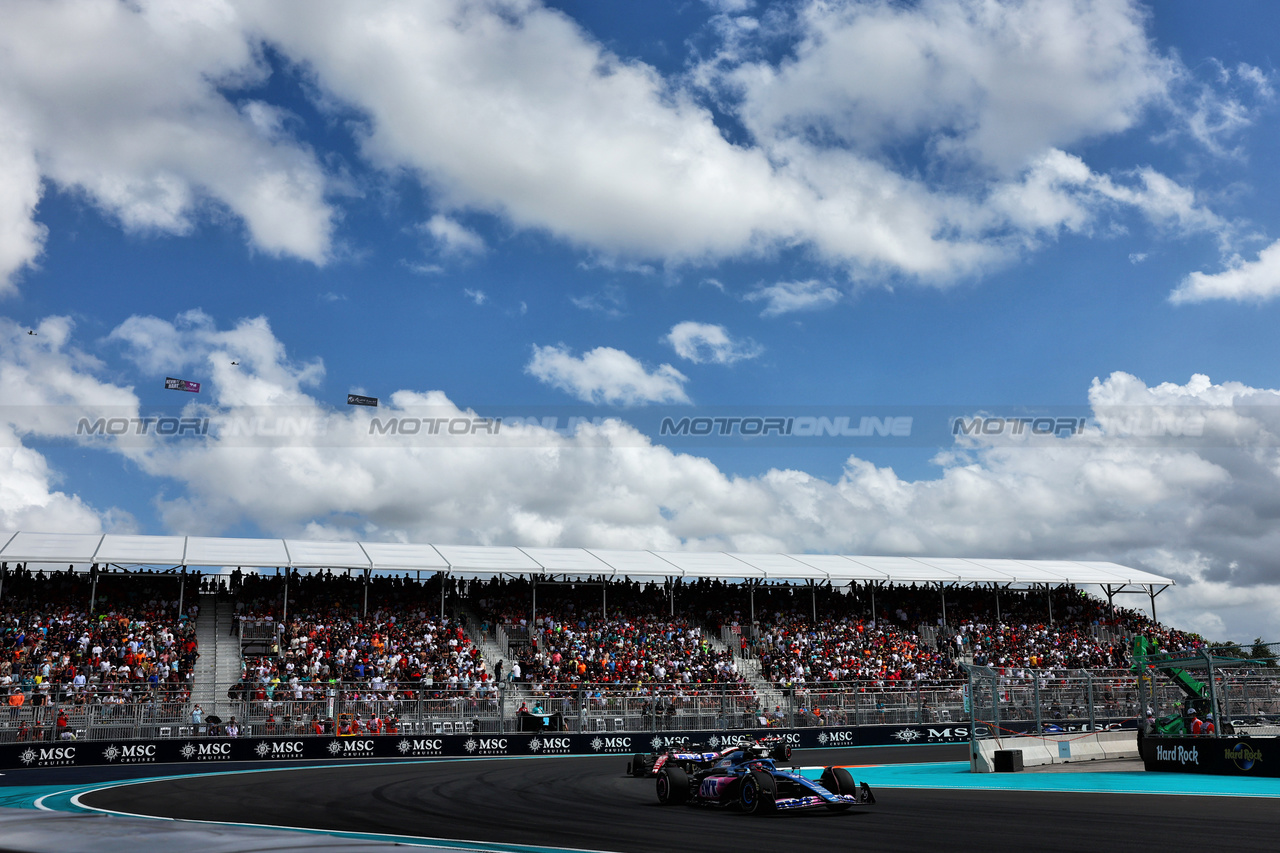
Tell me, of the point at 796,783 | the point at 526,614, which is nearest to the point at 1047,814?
the point at 796,783

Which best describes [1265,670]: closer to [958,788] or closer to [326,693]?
[958,788]

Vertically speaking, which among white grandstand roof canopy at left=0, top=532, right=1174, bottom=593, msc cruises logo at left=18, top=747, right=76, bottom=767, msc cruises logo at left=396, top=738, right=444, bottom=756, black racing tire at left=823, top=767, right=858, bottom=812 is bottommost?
msc cruises logo at left=396, top=738, right=444, bottom=756

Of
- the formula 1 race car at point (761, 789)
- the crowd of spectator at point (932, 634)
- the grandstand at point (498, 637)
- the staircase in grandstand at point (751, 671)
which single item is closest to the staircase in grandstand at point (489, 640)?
the grandstand at point (498, 637)

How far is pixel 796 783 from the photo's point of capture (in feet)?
50.0

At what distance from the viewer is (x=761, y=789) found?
1512cm

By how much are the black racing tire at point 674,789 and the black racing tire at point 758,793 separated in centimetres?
177

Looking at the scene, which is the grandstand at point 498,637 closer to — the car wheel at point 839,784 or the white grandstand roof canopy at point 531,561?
the white grandstand roof canopy at point 531,561

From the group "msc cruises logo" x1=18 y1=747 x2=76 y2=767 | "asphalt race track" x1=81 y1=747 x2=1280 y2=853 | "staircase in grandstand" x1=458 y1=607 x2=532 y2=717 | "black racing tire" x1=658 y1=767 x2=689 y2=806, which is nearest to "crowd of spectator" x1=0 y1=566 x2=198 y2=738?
"msc cruises logo" x1=18 y1=747 x2=76 y2=767

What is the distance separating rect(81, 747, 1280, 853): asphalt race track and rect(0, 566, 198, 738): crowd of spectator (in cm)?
924

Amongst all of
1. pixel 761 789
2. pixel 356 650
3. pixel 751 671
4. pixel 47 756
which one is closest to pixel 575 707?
pixel 356 650

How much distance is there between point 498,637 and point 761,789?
90.9 feet

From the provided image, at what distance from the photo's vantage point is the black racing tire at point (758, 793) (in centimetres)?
1509

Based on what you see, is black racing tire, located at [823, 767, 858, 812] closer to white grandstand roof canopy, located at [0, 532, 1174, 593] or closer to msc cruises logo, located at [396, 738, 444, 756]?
msc cruises logo, located at [396, 738, 444, 756]

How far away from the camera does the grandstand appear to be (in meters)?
32.0
